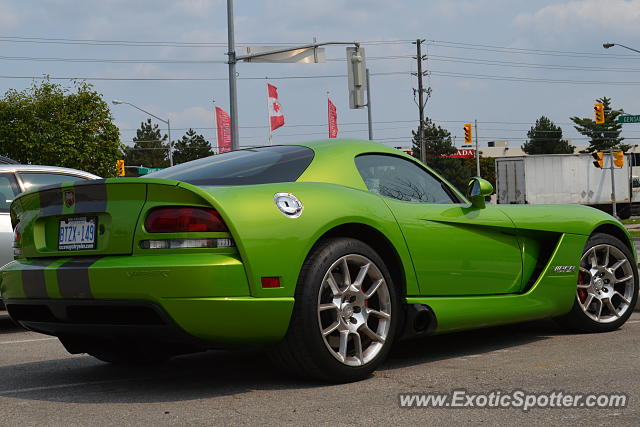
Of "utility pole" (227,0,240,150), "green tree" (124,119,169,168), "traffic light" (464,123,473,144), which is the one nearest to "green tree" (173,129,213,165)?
"green tree" (124,119,169,168)

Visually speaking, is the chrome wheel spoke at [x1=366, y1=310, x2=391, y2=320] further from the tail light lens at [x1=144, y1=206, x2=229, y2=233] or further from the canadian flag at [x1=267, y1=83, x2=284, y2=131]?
the canadian flag at [x1=267, y1=83, x2=284, y2=131]

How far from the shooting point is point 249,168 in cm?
497

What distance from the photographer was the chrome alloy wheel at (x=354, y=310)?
4.58m

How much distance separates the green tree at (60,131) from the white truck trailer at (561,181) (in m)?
18.9

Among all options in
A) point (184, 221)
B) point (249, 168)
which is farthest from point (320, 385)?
point (249, 168)

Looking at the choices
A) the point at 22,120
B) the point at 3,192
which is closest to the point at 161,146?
the point at 22,120

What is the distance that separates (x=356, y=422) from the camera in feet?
12.3

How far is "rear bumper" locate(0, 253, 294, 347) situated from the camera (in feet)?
13.7

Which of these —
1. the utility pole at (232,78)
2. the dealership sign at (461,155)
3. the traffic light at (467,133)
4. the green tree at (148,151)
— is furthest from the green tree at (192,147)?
the utility pole at (232,78)

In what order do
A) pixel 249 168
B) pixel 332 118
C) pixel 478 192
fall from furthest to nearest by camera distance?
pixel 332 118 → pixel 478 192 → pixel 249 168

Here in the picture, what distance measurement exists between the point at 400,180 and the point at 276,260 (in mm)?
1322

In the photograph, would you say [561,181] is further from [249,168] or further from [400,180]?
[249,168]

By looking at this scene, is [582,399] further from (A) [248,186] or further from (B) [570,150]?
(B) [570,150]

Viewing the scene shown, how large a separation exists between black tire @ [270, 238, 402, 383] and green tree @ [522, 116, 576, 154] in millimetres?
119451
